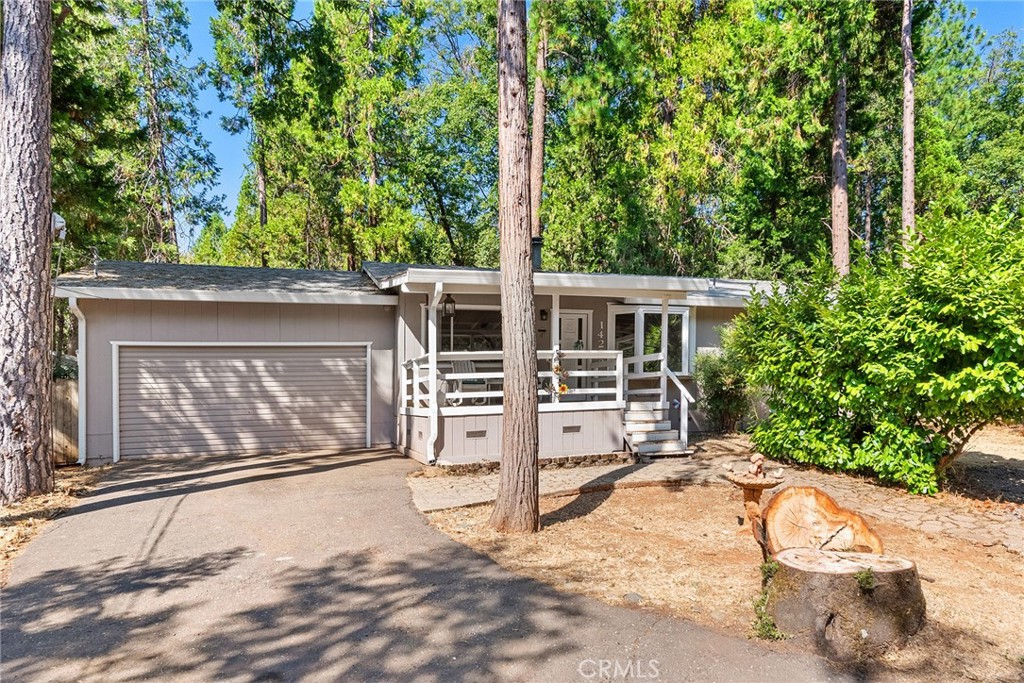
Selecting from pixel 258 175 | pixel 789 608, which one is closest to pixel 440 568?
pixel 789 608

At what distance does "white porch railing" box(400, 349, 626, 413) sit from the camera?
838cm

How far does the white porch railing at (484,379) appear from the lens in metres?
8.38

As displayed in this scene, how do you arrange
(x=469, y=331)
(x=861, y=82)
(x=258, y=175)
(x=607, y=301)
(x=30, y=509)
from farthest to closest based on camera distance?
1. (x=258, y=175)
2. (x=861, y=82)
3. (x=607, y=301)
4. (x=469, y=331)
5. (x=30, y=509)

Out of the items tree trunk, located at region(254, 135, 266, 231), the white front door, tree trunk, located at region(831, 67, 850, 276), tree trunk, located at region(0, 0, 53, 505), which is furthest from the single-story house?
tree trunk, located at region(254, 135, 266, 231)

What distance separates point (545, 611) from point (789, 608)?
1396 mm

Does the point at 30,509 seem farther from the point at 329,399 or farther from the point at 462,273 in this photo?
the point at 462,273

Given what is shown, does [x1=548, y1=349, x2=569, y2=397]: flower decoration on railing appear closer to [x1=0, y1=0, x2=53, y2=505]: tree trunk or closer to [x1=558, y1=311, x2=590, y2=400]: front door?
[x1=558, y1=311, x2=590, y2=400]: front door

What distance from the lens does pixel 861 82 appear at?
643 inches

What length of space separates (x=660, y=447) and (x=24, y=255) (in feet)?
26.6

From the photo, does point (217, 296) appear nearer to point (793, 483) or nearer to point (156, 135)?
point (793, 483)

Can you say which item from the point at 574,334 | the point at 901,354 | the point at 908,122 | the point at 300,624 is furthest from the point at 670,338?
the point at 300,624

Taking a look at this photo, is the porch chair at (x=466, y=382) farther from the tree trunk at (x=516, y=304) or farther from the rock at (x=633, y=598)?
the rock at (x=633, y=598)

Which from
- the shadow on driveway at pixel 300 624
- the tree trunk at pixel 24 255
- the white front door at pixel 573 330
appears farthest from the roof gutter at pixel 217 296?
the shadow on driveway at pixel 300 624

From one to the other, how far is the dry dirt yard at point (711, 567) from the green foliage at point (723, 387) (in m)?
4.24
